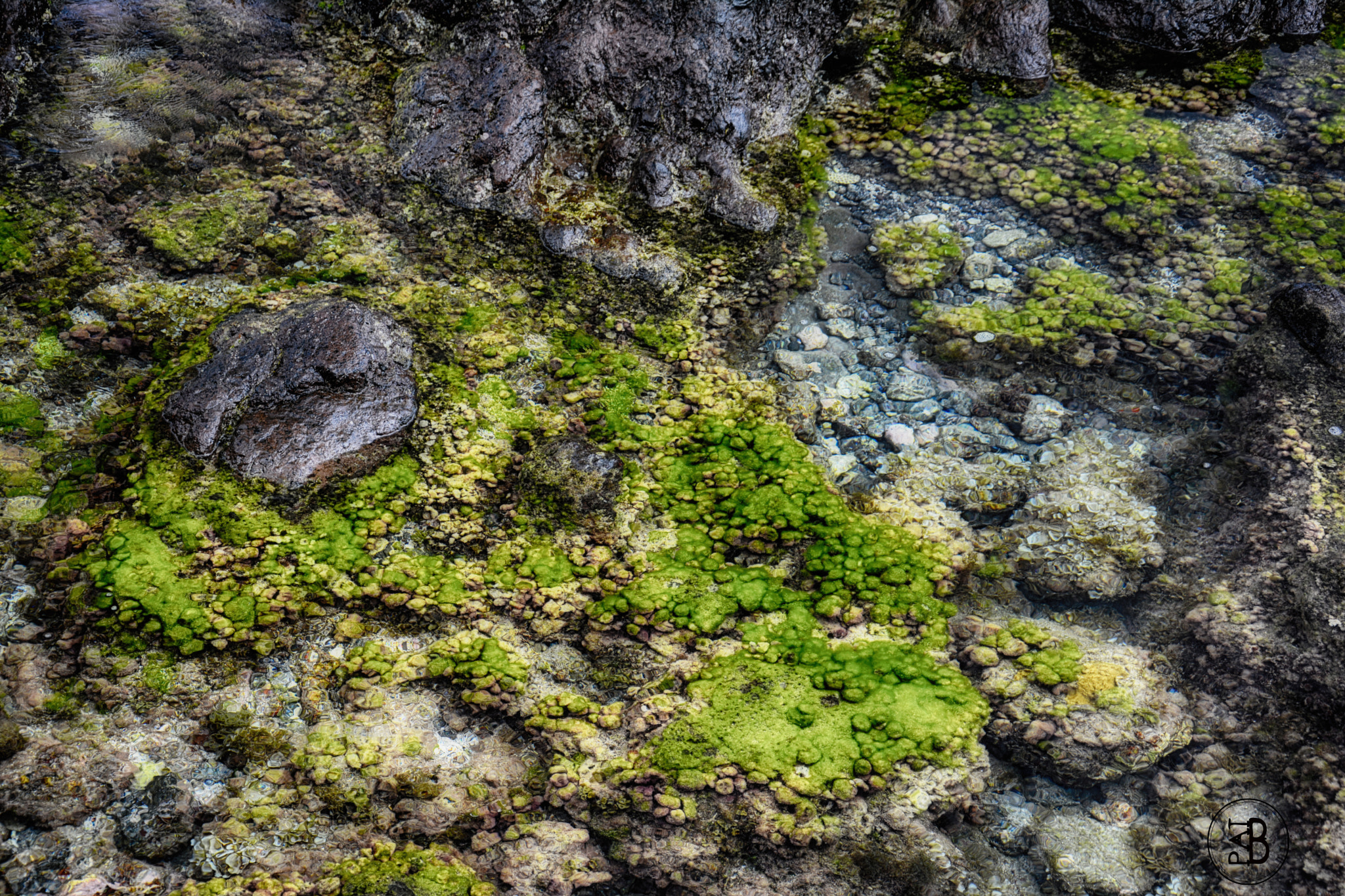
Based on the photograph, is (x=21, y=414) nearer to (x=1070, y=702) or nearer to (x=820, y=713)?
(x=820, y=713)

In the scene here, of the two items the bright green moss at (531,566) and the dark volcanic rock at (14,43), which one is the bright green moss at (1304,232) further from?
the dark volcanic rock at (14,43)

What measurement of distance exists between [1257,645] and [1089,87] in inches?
211

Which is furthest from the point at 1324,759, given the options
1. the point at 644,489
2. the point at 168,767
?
the point at 168,767

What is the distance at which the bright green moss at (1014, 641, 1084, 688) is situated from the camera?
4109 millimetres

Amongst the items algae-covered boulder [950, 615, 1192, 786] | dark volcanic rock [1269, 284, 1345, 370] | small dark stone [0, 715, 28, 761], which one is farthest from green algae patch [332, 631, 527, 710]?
dark volcanic rock [1269, 284, 1345, 370]

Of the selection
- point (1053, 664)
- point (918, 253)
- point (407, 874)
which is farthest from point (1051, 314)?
point (407, 874)

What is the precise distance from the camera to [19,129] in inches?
250

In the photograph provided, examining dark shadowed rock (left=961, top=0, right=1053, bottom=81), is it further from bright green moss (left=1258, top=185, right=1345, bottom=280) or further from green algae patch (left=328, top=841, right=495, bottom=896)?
green algae patch (left=328, top=841, right=495, bottom=896)

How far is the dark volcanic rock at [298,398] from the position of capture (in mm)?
4590

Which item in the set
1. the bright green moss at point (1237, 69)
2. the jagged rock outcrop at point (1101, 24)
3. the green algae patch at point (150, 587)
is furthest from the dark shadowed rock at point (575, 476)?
the bright green moss at point (1237, 69)

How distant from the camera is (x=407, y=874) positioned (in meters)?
3.39

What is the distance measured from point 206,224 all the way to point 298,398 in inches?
79.3

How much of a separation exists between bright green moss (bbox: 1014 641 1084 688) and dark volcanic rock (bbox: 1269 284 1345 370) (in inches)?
104

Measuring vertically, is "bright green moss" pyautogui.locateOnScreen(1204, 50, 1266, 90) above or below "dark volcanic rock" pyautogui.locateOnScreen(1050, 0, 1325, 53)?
below
